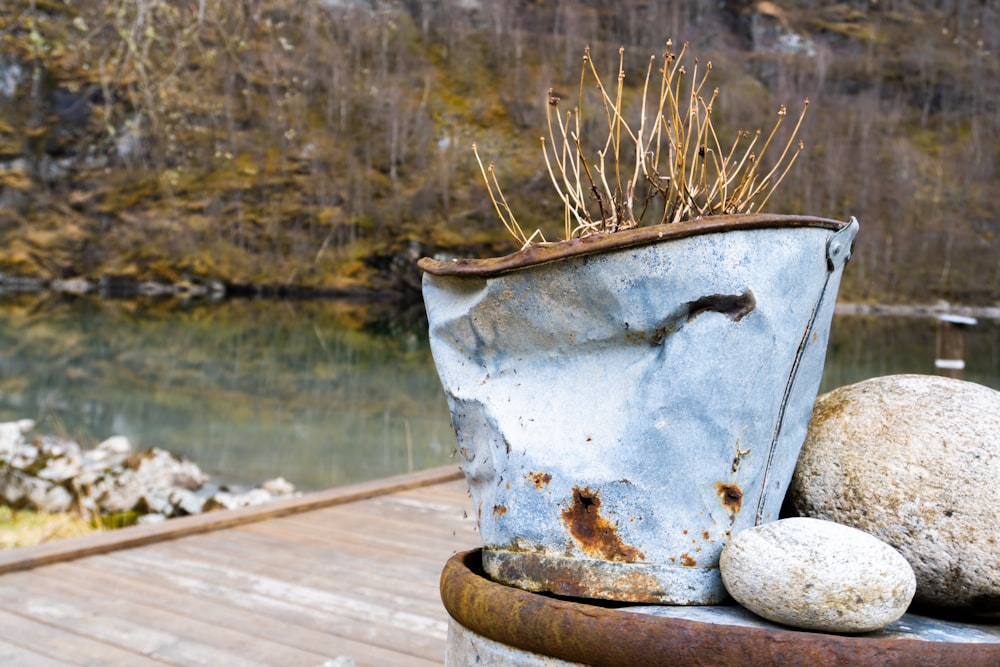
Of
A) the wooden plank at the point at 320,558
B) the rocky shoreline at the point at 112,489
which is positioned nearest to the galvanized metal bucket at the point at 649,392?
the wooden plank at the point at 320,558

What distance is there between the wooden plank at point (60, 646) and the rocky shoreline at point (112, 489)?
2598 millimetres

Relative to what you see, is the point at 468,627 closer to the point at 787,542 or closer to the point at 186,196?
the point at 787,542

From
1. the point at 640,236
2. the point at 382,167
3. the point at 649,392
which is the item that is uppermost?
the point at 640,236

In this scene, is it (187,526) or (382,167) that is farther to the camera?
(382,167)

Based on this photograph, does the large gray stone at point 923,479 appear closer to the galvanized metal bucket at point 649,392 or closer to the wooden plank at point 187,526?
the galvanized metal bucket at point 649,392

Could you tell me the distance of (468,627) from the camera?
1761 millimetres

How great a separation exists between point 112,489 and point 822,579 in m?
6.14

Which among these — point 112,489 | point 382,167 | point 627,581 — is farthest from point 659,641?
point 382,167

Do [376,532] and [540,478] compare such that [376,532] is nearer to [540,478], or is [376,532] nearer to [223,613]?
[223,613]

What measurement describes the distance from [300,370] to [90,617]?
15703mm

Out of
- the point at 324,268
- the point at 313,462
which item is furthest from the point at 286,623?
the point at 324,268

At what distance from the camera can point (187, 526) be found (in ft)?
14.7

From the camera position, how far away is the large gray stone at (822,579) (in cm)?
154

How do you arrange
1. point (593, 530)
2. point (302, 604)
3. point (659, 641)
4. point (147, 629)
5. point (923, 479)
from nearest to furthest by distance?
point (659, 641), point (593, 530), point (923, 479), point (147, 629), point (302, 604)
